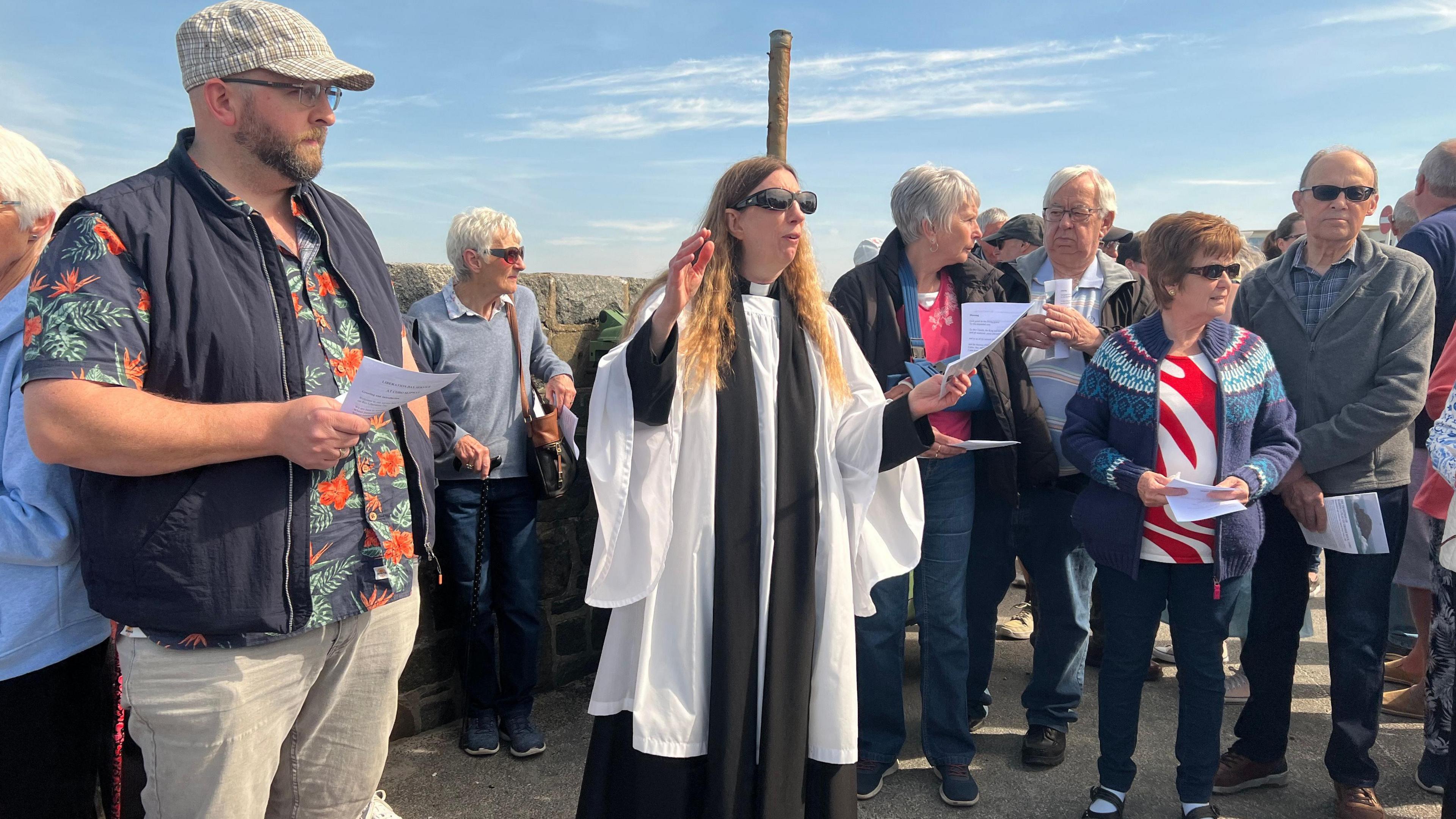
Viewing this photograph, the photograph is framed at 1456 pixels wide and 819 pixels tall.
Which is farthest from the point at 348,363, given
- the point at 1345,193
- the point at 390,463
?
the point at 1345,193

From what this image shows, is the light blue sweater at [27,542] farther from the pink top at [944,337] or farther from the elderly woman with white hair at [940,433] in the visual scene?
the pink top at [944,337]

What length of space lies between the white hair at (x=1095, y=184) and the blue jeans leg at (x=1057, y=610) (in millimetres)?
Answer: 1178

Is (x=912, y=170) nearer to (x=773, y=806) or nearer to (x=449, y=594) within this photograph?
(x=773, y=806)

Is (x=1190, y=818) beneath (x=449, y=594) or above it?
beneath

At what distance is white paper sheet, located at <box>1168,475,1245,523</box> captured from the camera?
2.85 metres

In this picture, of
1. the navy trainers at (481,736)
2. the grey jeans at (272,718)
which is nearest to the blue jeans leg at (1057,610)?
the navy trainers at (481,736)

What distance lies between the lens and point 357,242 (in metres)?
2.17

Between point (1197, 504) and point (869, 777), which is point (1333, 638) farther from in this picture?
point (869, 777)

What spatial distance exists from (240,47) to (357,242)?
51cm

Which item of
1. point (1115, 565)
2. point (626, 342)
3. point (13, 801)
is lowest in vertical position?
point (13, 801)

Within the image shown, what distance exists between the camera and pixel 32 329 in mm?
1612

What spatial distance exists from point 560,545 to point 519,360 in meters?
0.97

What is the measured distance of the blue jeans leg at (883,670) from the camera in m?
3.37

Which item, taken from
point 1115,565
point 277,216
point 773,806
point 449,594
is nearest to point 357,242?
point 277,216
